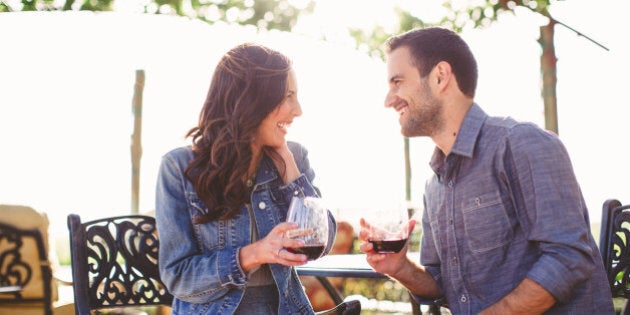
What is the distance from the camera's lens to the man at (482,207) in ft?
6.28

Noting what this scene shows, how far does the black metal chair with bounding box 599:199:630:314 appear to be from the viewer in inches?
105

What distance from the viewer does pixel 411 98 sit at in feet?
8.00

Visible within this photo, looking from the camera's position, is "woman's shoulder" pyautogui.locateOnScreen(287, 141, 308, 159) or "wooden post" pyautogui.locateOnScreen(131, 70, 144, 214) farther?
"wooden post" pyautogui.locateOnScreen(131, 70, 144, 214)

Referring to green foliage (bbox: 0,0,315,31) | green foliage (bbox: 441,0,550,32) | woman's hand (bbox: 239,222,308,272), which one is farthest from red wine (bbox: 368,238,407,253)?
green foliage (bbox: 0,0,315,31)

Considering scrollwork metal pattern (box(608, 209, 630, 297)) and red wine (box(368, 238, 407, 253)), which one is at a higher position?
red wine (box(368, 238, 407, 253))

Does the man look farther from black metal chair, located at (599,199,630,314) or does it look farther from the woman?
black metal chair, located at (599,199,630,314)

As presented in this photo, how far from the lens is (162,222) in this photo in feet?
6.92

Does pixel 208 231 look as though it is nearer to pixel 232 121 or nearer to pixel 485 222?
pixel 232 121

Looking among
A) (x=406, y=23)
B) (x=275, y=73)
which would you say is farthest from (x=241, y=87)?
(x=406, y=23)

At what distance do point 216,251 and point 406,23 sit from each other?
524 cm

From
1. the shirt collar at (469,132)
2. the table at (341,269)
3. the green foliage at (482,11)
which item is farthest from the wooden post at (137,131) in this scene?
the shirt collar at (469,132)

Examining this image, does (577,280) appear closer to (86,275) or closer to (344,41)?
(86,275)

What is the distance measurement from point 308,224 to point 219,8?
4550 mm

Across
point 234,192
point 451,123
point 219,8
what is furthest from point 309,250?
point 219,8
